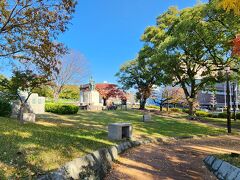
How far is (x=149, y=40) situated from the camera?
36500 millimetres

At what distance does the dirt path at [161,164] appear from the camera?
25.9ft

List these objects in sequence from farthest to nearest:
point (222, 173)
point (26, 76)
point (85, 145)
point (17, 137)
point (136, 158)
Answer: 1. point (26, 76)
2. point (136, 158)
3. point (85, 145)
4. point (17, 137)
5. point (222, 173)

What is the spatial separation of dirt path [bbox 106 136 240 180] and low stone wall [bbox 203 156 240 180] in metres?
0.20

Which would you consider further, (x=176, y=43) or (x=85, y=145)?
(x=176, y=43)

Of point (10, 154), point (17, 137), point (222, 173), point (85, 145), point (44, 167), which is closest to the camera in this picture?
point (44, 167)

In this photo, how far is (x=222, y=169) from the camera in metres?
7.58

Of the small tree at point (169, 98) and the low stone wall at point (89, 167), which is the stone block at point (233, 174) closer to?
the low stone wall at point (89, 167)

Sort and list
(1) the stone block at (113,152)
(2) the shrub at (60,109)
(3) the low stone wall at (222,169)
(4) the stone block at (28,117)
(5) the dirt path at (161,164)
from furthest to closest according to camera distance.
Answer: (2) the shrub at (60,109) → (4) the stone block at (28,117) → (1) the stone block at (113,152) → (5) the dirt path at (161,164) → (3) the low stone wall at (222,169)

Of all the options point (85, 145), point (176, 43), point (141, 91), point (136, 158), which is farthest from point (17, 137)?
point (141, 91)

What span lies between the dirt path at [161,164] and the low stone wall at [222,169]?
201 mm

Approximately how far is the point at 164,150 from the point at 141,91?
33526 millimetres

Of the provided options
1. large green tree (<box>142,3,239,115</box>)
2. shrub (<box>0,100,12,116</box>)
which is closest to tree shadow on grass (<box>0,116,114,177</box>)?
shrub (<box>0,100,12,116</box>)

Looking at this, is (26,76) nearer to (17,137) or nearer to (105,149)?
(17,137)

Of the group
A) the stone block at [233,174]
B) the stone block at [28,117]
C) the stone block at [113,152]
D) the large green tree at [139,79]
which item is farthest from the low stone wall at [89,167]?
the large green tree at [139,79]
